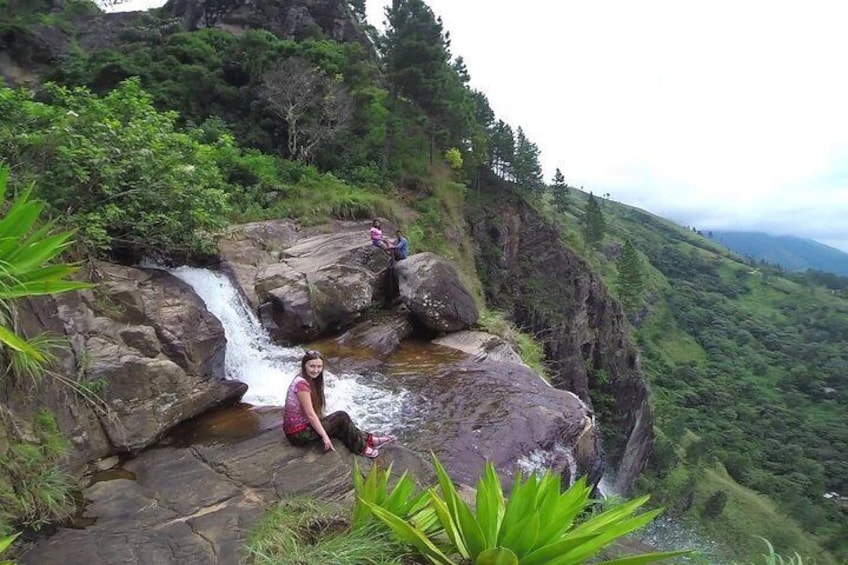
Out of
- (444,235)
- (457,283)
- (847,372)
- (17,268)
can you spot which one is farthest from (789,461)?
(17,268)

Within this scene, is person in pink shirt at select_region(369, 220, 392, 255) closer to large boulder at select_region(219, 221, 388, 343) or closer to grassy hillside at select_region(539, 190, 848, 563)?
large boulder at select_region(219, 221, 388, 343)

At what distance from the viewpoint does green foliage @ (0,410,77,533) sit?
15.0 feet

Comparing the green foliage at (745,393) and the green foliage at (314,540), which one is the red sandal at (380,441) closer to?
the green foliage at (314,540)

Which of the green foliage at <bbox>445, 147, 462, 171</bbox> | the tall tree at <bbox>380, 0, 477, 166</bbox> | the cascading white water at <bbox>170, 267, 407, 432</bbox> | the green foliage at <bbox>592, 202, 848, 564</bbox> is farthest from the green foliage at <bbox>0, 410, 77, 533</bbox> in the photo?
the green foliage at <bbox>445, 147, 462, 171</bbox>

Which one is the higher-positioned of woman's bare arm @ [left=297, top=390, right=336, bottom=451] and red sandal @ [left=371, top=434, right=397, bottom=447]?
woman's bare arm @ [left=297, top=390, right=336, bottom=451]

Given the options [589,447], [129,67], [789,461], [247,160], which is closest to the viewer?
[589,447]

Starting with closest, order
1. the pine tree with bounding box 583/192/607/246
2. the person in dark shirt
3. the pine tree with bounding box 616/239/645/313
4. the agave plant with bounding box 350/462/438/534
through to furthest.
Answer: the agave plant with bounding box 350/462/438/534, the person in dark shirt, the pine tree with bounding box 616/239/645/313, the pine tree with bounding box 583/192/607/246

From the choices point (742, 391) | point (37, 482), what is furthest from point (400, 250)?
point (742, 391)

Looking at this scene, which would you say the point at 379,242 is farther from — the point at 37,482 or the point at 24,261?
the point at 37,482

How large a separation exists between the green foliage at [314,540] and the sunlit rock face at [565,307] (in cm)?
3177

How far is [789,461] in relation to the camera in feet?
211

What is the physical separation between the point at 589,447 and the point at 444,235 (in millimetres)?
18940

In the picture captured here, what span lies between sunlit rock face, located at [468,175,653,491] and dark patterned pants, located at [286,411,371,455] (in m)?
29.9

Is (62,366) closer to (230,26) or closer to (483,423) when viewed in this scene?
(483,423)
